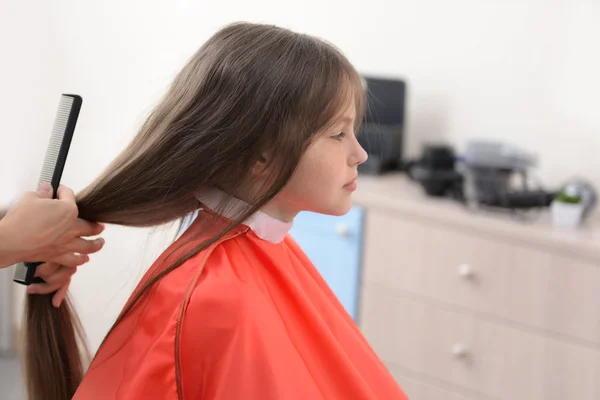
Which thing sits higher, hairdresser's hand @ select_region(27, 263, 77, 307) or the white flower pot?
hairdresser's hand @ select_region(27, 263, 77, 307)

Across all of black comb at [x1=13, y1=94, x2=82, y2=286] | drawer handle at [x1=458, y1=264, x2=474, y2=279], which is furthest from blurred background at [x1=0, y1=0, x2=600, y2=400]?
black comb at [x1=13, y1=94, x2=82, y2=286]

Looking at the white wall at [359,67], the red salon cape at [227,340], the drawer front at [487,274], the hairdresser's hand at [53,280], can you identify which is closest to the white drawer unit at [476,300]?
the drawer front at [487,274]

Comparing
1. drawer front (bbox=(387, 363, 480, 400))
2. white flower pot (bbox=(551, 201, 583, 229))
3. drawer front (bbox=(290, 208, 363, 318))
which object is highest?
white flower pot (bbox=(551, 201, 583, 229))

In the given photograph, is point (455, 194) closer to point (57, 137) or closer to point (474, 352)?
point (474, 352)

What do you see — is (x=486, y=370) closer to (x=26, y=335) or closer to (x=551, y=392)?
(x=551, y=392)

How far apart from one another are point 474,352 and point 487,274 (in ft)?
0.84

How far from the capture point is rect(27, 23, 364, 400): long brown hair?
1.10 metres

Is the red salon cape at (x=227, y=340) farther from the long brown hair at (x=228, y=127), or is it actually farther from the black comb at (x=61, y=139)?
the black comb at (x=61, y=139)

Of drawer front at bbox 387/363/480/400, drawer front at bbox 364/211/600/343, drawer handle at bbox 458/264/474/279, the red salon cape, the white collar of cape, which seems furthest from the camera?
drawer front at bbox 387/363/480/400

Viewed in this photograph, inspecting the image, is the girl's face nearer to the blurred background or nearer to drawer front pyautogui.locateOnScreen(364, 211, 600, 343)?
the blurred background

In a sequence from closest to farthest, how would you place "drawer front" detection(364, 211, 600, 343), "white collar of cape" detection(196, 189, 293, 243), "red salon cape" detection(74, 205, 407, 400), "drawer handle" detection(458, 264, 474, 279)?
"red salon cape" detection(74, 205, 407, 400), "white collar of cape" detection(196, 189, 293, 243), "drawer front" detection(364, 211, 600, 343), "drawer handle" detection(458, 264, 474, 279)

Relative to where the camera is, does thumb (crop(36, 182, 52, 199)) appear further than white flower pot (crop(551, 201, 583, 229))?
Answer: No

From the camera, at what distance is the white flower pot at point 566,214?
2240 millimetres

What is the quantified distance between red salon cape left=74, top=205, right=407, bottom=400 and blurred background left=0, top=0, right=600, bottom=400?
2.57 ft
